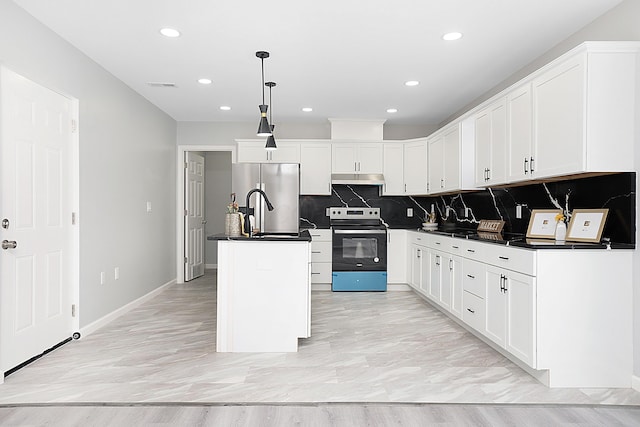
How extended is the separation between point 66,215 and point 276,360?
215cm

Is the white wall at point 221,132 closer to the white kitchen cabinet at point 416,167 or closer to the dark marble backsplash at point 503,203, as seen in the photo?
the dark marble backsplash at point 503,203

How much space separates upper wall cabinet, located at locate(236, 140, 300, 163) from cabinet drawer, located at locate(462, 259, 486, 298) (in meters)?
3.24

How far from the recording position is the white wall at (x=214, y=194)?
8.20 metres

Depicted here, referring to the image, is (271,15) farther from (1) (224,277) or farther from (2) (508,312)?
(2) (508,312)

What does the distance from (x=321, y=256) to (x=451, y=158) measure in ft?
7.47

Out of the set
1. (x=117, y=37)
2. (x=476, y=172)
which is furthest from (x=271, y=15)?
(x=476, y=172)

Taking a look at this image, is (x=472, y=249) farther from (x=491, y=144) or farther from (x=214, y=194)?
(x=214, y=194)

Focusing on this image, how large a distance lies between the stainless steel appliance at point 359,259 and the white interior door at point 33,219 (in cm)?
340

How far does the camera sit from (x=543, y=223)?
364 cm

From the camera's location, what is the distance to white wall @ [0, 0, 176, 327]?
3.20 meters

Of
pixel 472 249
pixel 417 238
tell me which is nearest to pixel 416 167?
pixel 417 238

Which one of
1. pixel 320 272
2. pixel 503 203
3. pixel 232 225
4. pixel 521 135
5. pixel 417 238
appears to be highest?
pixel 521 135

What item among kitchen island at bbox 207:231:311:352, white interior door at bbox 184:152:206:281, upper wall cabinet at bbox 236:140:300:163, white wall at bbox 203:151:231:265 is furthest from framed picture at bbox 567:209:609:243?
white wall at bbox 203:151:231:265

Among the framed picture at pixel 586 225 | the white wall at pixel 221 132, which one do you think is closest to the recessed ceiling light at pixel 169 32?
the white wall at pixel 221 132
